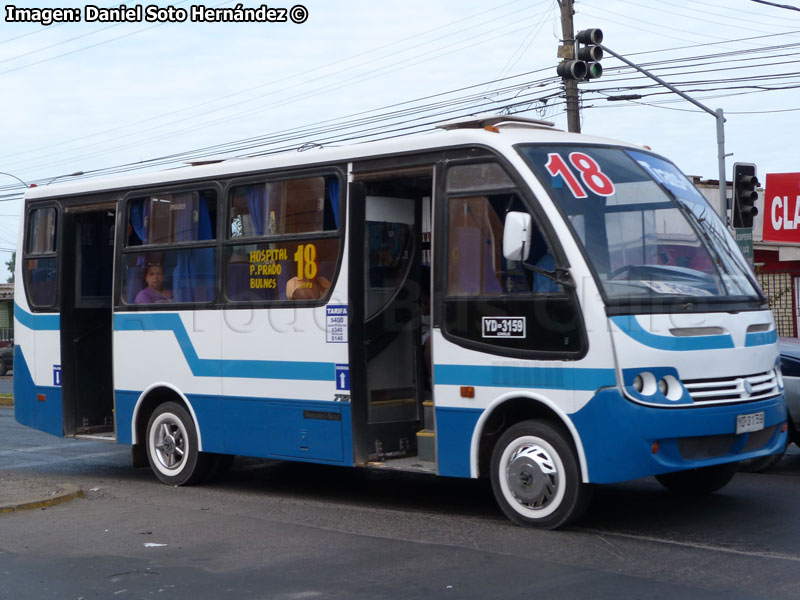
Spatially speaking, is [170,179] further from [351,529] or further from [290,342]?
[351,529]

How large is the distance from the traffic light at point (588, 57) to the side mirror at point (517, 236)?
11.9m

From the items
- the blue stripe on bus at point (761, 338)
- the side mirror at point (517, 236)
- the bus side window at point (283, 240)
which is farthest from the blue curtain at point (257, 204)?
the blue stripe on bus at point (761, 338)

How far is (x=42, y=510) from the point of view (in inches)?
387

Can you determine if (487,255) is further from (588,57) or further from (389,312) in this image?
(588,57)

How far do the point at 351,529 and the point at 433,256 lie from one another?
2.23 meters

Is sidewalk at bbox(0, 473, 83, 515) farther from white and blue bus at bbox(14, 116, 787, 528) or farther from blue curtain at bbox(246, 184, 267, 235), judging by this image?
blue curtain at bbox(246, 184, 267, 235)

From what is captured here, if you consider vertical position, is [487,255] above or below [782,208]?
below

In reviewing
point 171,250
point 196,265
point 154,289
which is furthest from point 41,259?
point 196,265

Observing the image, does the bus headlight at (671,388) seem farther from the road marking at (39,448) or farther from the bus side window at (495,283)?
the road marking at (39,448)

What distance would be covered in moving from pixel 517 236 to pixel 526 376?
1039 millimetres

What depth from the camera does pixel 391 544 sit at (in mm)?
7926

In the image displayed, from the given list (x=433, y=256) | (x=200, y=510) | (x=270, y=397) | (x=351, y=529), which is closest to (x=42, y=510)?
(x=200, y=510)

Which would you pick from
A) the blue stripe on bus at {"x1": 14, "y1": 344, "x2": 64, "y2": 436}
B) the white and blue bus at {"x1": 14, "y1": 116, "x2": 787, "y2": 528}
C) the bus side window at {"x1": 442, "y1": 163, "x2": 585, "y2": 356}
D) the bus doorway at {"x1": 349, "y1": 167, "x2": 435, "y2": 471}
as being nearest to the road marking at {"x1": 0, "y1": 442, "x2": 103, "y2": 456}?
the blue stripe on bus at {"x1": 14, "y1": 344, "x2": 64, "y2": 436}

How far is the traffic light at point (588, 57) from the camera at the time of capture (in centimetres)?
1908
